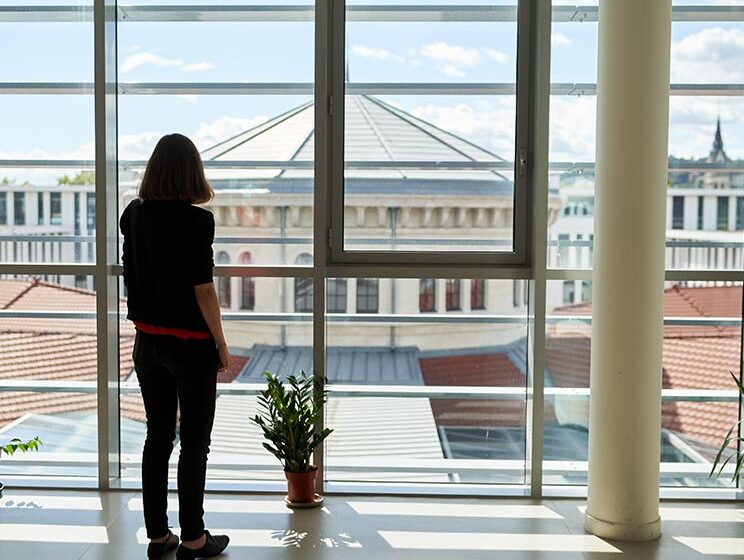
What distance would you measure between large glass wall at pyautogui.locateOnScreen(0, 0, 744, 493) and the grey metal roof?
11mm

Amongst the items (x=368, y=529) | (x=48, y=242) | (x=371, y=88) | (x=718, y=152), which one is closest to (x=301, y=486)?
(x=368, y=529)

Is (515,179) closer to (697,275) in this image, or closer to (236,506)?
(697,275)

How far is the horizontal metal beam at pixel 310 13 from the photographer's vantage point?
4.49 meters

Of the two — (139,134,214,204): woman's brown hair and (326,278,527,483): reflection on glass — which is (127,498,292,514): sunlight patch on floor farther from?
(139,134,214,204): woman's brown hair

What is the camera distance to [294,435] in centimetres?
430

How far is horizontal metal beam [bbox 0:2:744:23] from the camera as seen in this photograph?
14.7ft

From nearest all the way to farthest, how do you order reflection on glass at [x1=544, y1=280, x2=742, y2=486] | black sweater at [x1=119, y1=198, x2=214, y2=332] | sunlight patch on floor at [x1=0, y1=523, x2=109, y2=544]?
black sweater at [x1=119, y1=198, x2=214, y2=332]
sunlight patch on floor at [x1=0, y1=523, x2=109, y2=544]
reflection on glass at [x1=544, y1=280, x2=742, y2=486]

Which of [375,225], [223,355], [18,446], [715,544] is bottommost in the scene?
[715,544]

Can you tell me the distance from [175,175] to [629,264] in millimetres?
1817

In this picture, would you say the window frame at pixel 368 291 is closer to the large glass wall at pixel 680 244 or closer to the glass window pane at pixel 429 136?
the glass window pane at pixel 429 136

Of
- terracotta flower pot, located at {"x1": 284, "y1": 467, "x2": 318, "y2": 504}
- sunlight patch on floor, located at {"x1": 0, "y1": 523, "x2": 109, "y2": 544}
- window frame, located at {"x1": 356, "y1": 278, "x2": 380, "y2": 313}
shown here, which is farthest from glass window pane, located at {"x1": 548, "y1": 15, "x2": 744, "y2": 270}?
sunlight patch on floor, located at {"x1": 0, "y1": 523, "x2": 109, "y2": 544}

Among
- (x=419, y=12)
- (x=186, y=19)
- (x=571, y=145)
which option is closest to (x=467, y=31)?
(x=419, y=12)

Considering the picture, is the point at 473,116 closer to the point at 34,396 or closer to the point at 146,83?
the point at 146,83

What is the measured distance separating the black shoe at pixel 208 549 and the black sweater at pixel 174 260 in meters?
0.83
